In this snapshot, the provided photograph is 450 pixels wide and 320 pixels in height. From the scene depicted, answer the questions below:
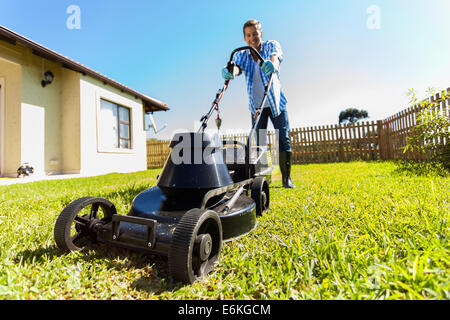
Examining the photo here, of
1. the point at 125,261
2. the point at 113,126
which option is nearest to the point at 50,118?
the point at 113,126

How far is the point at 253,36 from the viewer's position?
9.62ft

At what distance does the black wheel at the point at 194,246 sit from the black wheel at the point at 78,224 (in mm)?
637

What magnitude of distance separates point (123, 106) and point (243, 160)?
8622 mm

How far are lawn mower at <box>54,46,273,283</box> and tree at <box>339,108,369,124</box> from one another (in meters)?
40.4

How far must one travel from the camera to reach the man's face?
2900 mm

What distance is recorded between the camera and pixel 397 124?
833 cm

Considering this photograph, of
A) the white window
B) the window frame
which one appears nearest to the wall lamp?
the window frame

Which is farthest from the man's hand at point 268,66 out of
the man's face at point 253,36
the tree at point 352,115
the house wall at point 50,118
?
the tree at point 352,115

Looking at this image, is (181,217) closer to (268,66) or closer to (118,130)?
(268,66)

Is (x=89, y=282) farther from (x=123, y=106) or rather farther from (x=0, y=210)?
(x=123, y=106)

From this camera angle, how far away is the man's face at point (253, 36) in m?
2.90

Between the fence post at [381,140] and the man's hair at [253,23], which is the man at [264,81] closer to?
the man's hair at [253,23]

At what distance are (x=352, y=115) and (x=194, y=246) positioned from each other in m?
42.3
